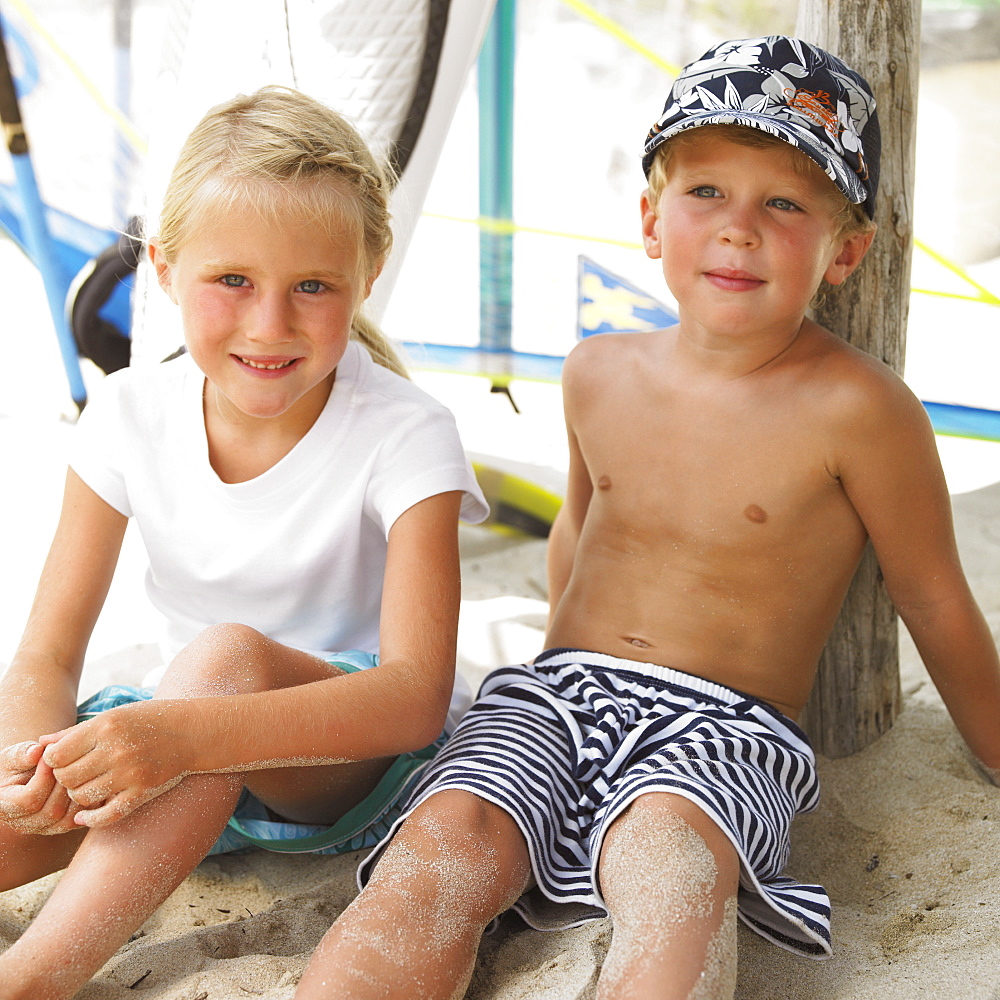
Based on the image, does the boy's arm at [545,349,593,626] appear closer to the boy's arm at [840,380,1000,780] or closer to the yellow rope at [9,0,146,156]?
the boy's arm at [840,380,1000,780]

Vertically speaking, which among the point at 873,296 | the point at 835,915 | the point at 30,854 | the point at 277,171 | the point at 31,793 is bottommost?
the point at 835,915

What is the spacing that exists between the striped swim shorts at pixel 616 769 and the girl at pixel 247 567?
0.11 metres

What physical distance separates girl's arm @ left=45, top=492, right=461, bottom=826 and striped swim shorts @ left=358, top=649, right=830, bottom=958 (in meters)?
0.12

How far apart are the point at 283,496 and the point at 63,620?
14.9 inches

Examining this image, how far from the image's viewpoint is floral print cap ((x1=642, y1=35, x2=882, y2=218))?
158cm

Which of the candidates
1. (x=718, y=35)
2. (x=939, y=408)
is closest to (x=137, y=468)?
(x=939, y=408)

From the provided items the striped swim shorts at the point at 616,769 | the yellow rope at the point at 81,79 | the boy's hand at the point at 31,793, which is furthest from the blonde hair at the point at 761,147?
the yellow rope at the point at 81,79

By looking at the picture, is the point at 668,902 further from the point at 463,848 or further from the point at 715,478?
the point at 715,478

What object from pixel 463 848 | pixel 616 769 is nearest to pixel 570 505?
pixel 616 769

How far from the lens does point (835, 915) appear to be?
1.56m

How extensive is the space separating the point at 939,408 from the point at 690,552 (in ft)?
9.54

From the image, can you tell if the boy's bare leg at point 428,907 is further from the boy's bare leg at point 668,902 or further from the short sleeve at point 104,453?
the short sleeve at point 104,453

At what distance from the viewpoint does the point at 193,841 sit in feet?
4.46

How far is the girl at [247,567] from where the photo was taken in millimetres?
1321
